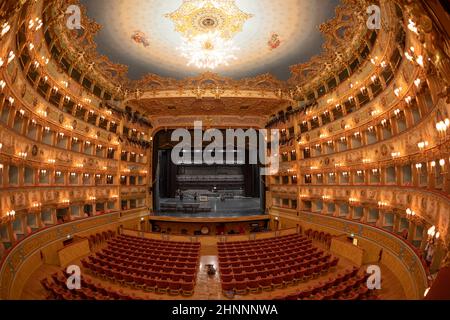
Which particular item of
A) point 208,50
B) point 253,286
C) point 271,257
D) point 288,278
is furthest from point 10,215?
point 208,50

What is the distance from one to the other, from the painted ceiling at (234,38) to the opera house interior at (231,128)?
0.13 m

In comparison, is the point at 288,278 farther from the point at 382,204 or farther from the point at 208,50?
the point at 208,50

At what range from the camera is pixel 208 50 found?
64.1 feet

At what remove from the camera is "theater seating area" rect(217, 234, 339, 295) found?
12930 millimetres

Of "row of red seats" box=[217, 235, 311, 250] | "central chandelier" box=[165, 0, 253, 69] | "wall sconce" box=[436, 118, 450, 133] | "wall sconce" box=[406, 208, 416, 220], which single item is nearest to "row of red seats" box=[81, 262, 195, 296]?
"row of red seats" box=[217, 235, 311, 250]

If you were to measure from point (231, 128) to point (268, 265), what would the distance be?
65.0ft

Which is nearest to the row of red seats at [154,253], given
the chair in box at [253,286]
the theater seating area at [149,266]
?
the theater seating area at [149,266]

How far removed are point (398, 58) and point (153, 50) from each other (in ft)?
53.6

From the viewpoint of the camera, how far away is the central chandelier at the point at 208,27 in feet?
51.2

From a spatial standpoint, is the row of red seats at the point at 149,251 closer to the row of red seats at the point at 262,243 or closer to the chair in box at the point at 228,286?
the row of red seats at the point at 262,243
